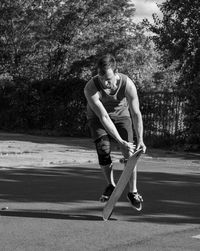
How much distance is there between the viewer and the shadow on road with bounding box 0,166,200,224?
257 inches

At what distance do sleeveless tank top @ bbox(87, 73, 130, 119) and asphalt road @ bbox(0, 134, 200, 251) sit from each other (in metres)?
1.15

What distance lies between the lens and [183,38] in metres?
17.3

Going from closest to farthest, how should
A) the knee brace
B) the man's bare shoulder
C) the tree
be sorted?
the man's bare shoulder → the knee brace → the tree

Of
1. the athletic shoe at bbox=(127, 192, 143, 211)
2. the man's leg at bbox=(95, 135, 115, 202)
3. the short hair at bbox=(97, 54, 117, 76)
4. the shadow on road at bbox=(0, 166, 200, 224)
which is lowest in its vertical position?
the shadow on road at bbox=(0, 166, 200, 224)

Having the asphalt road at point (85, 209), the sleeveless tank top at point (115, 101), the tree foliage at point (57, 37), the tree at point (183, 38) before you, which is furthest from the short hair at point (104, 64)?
the tree foliage at point (57, 37)

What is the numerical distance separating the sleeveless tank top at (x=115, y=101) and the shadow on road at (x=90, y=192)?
1.15 metres

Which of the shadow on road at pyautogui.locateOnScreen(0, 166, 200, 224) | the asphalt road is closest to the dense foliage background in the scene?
the asphalt road

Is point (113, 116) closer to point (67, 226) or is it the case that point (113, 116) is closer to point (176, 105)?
point (67, 226)

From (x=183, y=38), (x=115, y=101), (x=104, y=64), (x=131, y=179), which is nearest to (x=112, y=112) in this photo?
(x=115, y=101)

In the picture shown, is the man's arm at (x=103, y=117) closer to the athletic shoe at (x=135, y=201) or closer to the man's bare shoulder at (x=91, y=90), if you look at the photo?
the man's bare shoulder at (x=91, y=90)

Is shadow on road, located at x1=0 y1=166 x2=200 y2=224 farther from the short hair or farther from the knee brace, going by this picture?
the short hair

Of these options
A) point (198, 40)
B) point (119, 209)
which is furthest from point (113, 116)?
point (198, 40)

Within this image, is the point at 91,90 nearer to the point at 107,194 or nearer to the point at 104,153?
the point at 104,153

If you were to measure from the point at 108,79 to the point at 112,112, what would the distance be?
1.62 feet
